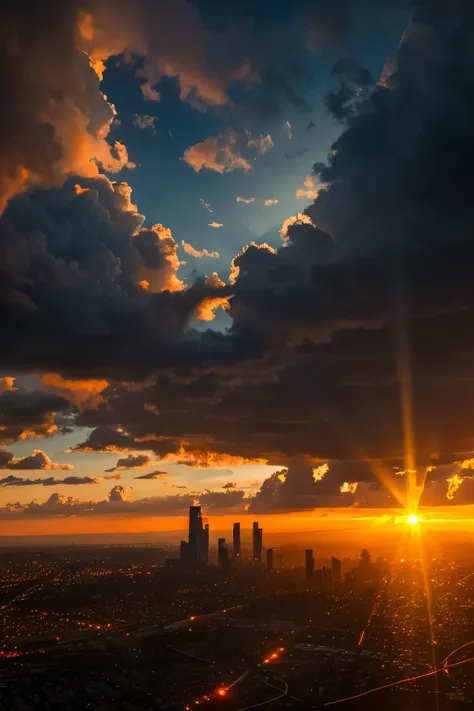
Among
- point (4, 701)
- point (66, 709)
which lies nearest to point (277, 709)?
point (66, 709)

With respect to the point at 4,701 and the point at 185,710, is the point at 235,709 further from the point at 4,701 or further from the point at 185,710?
the point at 4,701

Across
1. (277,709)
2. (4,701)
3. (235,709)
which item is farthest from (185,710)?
(4,701)

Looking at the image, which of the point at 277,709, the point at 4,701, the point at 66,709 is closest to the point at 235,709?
the point at 277,709

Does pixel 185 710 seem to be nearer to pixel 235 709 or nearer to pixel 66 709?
pixel 235 709

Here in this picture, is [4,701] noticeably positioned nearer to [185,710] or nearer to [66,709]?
[66,709]
